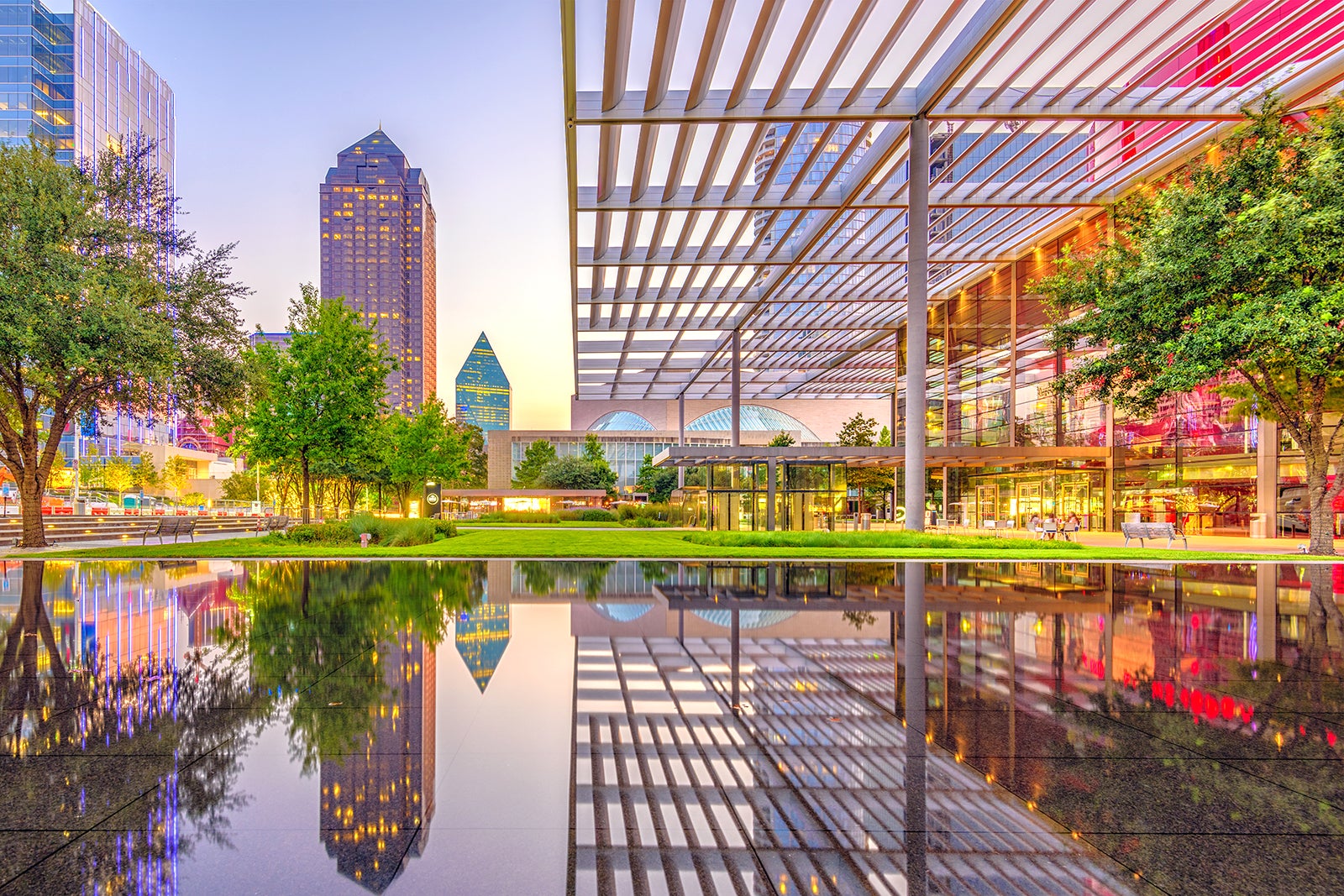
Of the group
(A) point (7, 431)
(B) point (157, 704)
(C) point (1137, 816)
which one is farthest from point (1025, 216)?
(A) point (7, 431)

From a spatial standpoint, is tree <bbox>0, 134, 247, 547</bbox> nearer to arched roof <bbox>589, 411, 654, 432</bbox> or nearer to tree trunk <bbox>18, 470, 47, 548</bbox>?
tree trunk <bbox>18, 470, 47, 548</bbox>

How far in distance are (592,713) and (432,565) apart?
11880mm

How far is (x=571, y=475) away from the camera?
60.6 meters

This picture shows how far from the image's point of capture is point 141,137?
22531 millimetres

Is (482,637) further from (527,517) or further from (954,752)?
(527,517)

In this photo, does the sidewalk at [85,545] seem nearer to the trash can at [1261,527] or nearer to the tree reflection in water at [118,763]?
the tree reflection in water at [118,763]

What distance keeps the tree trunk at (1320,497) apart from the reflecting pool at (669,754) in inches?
519

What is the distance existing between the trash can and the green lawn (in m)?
12.4

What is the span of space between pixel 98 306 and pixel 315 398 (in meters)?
6.83

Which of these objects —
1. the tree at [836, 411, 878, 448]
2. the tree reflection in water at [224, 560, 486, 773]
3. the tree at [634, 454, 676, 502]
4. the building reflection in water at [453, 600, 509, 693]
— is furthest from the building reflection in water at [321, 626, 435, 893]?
the tree at [634, 454, 676, 502]

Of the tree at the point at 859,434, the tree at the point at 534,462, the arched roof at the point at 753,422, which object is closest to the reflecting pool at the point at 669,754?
the tree at the point at 859,434

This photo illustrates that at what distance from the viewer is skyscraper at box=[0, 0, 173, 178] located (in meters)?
85.4

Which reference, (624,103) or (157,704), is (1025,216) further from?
(157,704)

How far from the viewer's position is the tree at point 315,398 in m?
23.6
